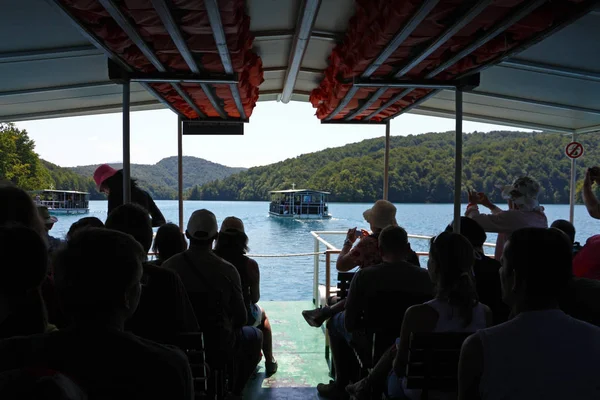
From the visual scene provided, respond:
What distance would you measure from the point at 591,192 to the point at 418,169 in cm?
3915

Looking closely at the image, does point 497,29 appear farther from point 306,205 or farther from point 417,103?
point 306,205

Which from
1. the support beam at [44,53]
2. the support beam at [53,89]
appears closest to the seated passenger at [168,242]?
the support beam at [44,53]

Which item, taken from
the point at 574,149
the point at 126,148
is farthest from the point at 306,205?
the point at 126,148

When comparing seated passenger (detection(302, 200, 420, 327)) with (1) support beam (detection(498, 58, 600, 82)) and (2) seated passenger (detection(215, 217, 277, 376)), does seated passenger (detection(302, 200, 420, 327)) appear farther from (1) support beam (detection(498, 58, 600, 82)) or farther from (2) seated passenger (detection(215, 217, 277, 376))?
(1) support beam (detection(498, 58, 600, 82))

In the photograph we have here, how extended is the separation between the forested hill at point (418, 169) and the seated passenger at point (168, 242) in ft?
34.5

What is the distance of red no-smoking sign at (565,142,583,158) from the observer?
512cm

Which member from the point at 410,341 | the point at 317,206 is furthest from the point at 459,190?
the point at 317,206

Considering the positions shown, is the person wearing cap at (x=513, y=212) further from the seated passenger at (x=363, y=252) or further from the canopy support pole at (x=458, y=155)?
the seated passenger at (x=363, y=252)

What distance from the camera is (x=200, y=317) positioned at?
212cm

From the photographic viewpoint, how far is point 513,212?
9.97 ft

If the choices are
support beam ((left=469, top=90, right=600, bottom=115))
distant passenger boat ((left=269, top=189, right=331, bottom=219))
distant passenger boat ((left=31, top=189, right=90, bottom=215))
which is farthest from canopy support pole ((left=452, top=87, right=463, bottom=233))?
distant passenger boat ((left=31, top=189, right=90, bottom=215))

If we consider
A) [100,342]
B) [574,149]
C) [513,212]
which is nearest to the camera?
[100,342]

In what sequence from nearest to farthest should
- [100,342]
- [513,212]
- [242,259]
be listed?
[100,342] < [242,259] < [513,212]

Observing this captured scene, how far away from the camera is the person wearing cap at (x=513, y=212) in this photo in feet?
9.86
